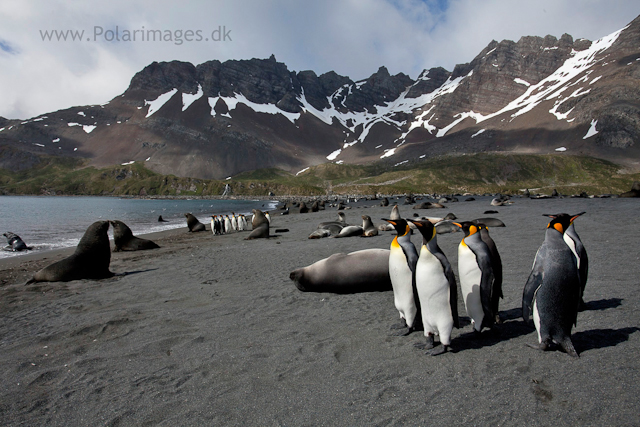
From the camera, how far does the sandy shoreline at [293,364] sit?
A: 3.62 metres

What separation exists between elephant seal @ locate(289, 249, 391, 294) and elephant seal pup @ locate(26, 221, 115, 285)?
7.04 m

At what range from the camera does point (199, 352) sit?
17.0ft

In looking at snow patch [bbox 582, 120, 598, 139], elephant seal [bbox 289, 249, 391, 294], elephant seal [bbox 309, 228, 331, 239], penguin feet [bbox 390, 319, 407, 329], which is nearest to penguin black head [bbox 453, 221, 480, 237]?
penguin feet [bbox 390, 319, 407, 329]

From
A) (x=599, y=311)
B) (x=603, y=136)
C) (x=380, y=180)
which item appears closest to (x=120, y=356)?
(x=599, y=311)

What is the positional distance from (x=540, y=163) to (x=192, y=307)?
132 m

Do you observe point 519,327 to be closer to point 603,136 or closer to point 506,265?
point 506,265

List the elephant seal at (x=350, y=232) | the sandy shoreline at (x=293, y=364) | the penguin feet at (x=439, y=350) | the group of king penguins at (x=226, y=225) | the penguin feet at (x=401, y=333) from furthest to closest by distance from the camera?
the group of king penguins at (x=226, y=225) < the elephant seal at (x=350, y=232) < the penguin feet at (x=401, y=333) < the penguin feet at (x=439, y=350) < the sandy shoreline at (x=293, y=364)

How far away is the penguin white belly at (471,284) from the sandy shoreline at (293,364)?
35 centimetres

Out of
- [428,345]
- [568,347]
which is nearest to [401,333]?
[428,345]

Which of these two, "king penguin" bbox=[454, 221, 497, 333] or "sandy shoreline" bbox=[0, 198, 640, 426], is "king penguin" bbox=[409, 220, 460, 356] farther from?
"king penguin" bbox=[454, 221, 497, 333]

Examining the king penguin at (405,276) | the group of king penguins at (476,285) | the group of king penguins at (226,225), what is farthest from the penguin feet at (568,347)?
the group of king penguins at (226,225)

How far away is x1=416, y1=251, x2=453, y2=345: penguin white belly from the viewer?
16.1 ft

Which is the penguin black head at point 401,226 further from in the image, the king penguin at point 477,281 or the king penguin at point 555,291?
the king penguin at point 555,291

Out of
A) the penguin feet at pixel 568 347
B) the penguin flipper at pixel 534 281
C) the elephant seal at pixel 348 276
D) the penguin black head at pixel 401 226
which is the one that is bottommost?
the penguin feet at pixel 568 347
